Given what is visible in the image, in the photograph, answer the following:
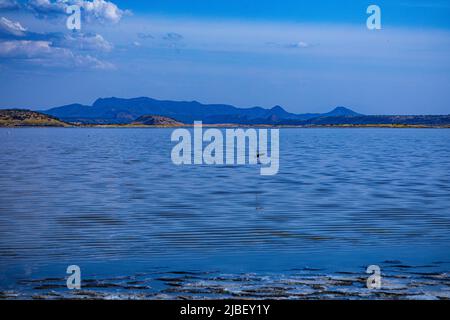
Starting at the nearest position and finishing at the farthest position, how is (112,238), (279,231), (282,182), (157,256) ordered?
(157,256)
(112,238)
(279,231)
(282,182)

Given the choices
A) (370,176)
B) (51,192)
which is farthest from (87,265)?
(370,176)

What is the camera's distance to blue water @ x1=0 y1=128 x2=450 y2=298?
17500mm

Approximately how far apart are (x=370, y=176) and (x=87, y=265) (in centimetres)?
3380

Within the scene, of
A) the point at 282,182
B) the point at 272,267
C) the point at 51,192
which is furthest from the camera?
the point at 282,182

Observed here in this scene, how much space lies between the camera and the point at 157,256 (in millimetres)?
19172

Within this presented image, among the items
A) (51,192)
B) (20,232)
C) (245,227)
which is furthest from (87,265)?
(51,192)

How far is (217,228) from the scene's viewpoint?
2431 cm

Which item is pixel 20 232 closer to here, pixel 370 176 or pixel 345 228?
pixel 345 228

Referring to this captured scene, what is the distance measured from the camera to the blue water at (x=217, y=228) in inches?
689
